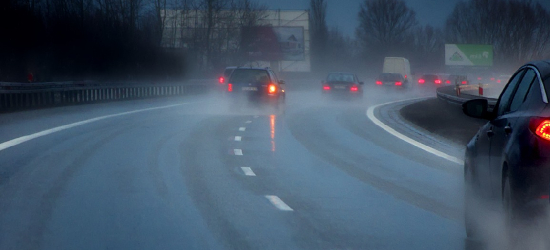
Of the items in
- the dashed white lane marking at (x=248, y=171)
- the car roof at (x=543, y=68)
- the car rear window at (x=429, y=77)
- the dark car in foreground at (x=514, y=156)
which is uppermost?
the car roof at (x=543, y=68)

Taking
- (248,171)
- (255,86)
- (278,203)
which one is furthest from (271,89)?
(278,203)

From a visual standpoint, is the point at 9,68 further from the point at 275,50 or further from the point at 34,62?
the point at 275,50

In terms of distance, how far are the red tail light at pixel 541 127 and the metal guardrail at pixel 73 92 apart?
26551 millimetres

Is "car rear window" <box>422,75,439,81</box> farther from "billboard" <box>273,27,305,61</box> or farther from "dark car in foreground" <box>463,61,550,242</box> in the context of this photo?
"dark car in foreground" <box>463,61,550,242</box>

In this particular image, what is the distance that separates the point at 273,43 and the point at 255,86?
49.5 metres

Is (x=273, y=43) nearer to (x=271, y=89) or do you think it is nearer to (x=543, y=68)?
(x=271, y=89)

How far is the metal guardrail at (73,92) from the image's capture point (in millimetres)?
31281

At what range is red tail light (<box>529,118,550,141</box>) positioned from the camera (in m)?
5.39

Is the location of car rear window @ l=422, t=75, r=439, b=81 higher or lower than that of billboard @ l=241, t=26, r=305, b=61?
lower

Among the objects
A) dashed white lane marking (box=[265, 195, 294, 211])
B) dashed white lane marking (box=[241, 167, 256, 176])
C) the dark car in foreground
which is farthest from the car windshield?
the dark car in foreground

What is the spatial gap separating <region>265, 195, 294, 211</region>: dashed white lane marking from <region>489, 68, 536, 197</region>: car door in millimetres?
2769

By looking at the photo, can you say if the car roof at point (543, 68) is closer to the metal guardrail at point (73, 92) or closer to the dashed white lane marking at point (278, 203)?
the dashed white lane marking at point (278, 203)

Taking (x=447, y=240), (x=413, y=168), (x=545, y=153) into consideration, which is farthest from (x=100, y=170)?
(x=545, y=153)

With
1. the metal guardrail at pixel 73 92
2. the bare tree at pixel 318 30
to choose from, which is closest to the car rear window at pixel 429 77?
the metal guardrail at pixel 73 92
